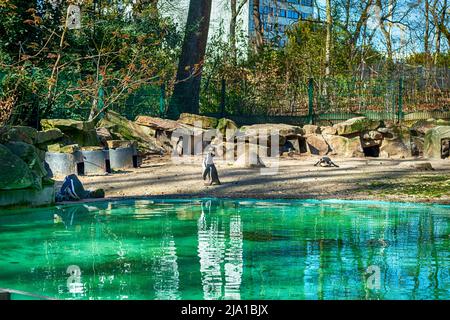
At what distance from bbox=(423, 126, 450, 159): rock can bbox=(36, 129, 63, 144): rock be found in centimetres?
888

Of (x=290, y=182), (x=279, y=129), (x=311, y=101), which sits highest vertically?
(x=311, y=101)

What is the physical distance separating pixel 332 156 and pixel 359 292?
13636 millimetres

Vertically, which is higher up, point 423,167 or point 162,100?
point 162,100

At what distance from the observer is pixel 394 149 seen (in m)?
19.2

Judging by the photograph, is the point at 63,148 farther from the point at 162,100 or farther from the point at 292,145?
the point at 162,100

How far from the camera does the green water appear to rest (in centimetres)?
546

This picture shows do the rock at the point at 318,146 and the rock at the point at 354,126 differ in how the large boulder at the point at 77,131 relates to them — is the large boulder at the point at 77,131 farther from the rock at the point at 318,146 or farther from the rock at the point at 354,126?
the rock at the point at 354,126

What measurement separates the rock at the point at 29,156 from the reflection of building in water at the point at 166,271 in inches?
130

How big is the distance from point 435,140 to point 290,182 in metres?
6.44

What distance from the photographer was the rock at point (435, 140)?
59.9 feet

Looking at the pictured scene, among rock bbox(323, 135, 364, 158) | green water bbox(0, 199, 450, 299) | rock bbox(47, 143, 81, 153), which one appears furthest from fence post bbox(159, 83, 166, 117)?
green water bbox(0, 199, 450, 299)

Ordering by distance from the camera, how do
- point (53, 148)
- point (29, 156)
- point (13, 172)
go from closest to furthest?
point (13, 172)
point (29, 156)
point (53, 148)

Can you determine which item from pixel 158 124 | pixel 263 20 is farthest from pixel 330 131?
pixel 263 20

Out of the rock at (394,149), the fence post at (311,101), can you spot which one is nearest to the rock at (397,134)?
the rock at (394,149)
